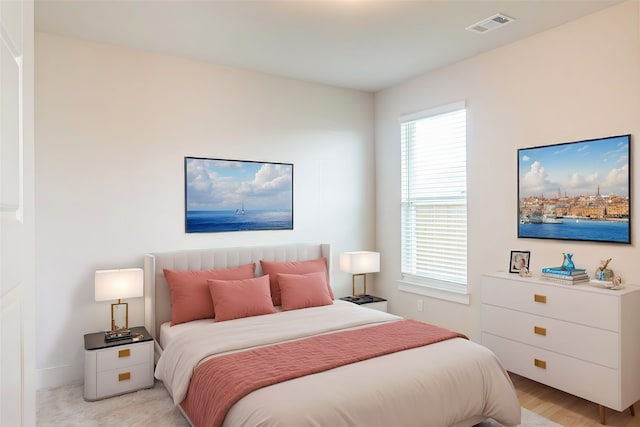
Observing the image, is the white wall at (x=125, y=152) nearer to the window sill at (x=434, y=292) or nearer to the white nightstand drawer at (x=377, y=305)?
the white nightstand drawer at (x=377, y=305)

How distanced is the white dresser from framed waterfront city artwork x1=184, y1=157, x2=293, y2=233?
2.24 m

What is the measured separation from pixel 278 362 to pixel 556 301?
209cm

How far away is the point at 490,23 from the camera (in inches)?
129

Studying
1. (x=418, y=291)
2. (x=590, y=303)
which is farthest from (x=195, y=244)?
(x=590, y=303)

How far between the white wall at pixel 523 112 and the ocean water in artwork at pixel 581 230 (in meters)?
0.06

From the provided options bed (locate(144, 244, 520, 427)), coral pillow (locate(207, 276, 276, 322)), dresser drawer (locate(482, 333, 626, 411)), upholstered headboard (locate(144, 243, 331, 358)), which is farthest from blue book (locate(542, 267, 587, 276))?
upholstered headboard (locate(144, 243, 331, 358))

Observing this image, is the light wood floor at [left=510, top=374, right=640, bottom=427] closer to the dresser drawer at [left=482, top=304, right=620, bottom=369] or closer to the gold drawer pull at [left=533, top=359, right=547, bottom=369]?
the gold drawer pull at [left=533, top=359, right=547, bottom=369]

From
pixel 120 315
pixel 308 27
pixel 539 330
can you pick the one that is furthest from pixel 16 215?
pixel 539 330

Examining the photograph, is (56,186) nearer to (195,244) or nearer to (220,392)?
(195,244)

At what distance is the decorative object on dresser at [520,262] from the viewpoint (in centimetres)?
350

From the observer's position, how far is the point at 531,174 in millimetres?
3613

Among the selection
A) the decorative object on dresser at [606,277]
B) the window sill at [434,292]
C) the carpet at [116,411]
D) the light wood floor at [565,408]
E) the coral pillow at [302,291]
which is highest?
the decorative object on dresser at [606,277]

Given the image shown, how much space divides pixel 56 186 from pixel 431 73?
12.3 feet

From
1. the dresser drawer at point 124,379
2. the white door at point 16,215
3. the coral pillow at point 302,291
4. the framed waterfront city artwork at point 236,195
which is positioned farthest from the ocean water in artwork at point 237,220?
the white door at point 16,215
